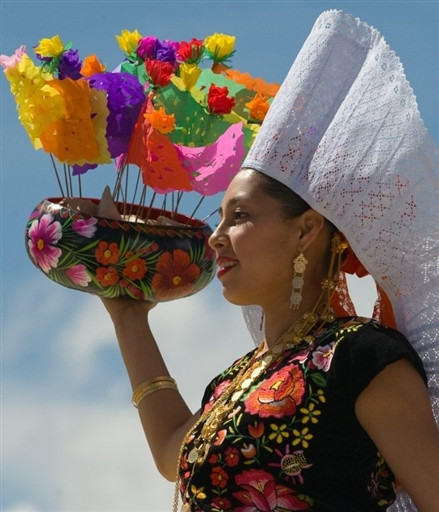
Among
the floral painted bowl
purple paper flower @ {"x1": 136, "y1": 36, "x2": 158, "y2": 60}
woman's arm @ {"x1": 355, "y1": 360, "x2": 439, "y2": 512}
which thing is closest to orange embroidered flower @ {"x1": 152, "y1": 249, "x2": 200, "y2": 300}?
the floral painted bowl

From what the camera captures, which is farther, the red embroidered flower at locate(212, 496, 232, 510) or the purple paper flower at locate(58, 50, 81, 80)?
the purple paper flower at locate(58, 50, 81, 80)

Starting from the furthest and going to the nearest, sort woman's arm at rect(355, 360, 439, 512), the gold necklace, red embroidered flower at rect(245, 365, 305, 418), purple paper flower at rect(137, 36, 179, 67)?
purple paper flower at rect(137, 36, 179, 67)
the gold necklace
red embroidered flower at rect(245, 365, 305, 418)
woman's arm at rect(355, 360, 439, 512)

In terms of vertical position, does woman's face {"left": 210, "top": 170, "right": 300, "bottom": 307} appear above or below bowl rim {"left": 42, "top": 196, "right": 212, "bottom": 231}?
below

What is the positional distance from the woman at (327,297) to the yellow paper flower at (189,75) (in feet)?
1.56

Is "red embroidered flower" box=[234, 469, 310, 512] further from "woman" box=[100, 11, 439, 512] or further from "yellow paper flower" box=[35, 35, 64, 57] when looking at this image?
"yellow paper flower" box=[35, 35, 64, 57]

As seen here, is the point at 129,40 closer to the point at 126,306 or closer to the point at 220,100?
the point at 220,100

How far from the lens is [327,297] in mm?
2572

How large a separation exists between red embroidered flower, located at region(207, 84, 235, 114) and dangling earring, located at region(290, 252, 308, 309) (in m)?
0.60

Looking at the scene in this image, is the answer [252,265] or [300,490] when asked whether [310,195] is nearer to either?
[252,265]

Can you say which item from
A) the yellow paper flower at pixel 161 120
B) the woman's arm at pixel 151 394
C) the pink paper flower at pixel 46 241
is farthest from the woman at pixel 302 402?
the pink paper flower at pixel 46 241

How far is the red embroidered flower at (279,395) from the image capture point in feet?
7.84

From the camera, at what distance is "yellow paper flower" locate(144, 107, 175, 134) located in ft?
9.63

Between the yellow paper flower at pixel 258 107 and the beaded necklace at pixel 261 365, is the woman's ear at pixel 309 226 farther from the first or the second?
the yellow paper flower at pixel 258 107

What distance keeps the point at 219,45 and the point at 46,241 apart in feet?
2.42
